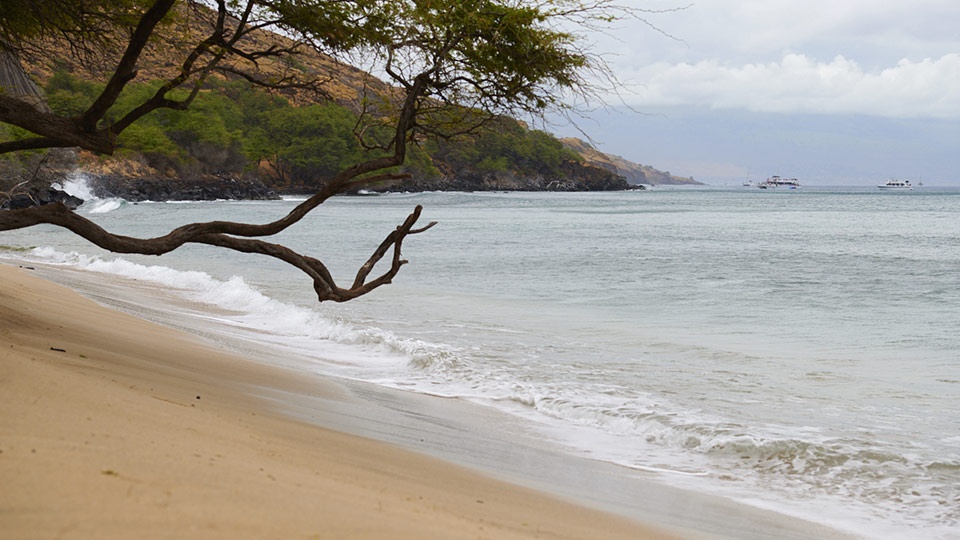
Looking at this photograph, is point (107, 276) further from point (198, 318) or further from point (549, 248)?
point (549, 248)

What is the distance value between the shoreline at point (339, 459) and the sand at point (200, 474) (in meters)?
0.02

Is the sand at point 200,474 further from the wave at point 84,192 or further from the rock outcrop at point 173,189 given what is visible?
the rock outcrop at point 173,189

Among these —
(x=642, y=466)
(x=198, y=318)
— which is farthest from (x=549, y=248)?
(x=642, y=466)

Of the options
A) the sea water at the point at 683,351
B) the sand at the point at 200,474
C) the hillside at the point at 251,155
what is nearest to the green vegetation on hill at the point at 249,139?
the hillside at the point at 251,155

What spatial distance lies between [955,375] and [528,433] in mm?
6533

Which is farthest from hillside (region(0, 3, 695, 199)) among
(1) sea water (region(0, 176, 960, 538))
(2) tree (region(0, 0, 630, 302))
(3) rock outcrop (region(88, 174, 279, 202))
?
(2) tree (region(0, 0, 630, 302))

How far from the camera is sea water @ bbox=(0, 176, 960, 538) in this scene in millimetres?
6844

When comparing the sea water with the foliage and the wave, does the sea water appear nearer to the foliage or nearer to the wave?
the wave

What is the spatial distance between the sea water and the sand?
2.21m

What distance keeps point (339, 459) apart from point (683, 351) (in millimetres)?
8218

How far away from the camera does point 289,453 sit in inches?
181

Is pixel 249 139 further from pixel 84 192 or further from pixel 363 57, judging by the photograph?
pixel 363 57

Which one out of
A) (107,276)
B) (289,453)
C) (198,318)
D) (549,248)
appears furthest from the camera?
(549,248)

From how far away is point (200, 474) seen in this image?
3.54m
